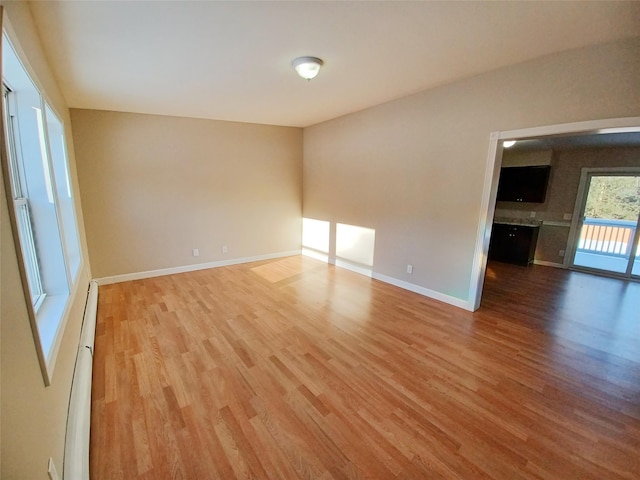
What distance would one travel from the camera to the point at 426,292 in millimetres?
3645

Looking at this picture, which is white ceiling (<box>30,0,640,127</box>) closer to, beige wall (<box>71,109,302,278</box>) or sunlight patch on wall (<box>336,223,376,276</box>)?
beige wall (<box>71,109,302,278</box>)

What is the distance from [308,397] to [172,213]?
3663 millimetres

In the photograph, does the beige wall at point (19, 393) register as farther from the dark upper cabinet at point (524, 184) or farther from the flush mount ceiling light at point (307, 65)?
the dark upper cabinet at point (524, 184)

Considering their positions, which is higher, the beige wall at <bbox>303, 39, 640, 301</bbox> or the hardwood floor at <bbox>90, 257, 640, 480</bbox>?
the beige wall at <bbox>303, 39, 640, 301</bbox>

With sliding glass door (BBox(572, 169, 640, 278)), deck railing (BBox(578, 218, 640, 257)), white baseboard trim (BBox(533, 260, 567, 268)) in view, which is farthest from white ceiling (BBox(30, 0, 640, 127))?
deck railing (BBox(578, 218, 640, 257))

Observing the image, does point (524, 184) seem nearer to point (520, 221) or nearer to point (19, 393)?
point (520, 221)

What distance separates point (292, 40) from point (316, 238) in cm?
368

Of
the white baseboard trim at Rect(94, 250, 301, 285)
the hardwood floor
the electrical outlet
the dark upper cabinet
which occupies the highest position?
the dark upper cabinet

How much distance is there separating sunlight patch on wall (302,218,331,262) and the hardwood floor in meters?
1.74

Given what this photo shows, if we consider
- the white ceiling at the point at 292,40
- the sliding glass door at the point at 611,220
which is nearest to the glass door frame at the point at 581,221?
the sliding glass door at the point at 611,220

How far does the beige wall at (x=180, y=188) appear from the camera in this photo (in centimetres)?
377

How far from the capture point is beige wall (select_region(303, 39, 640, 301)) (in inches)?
87.5

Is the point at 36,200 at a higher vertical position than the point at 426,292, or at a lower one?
higher

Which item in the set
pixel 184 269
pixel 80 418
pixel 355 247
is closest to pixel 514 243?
pixel 355 247
